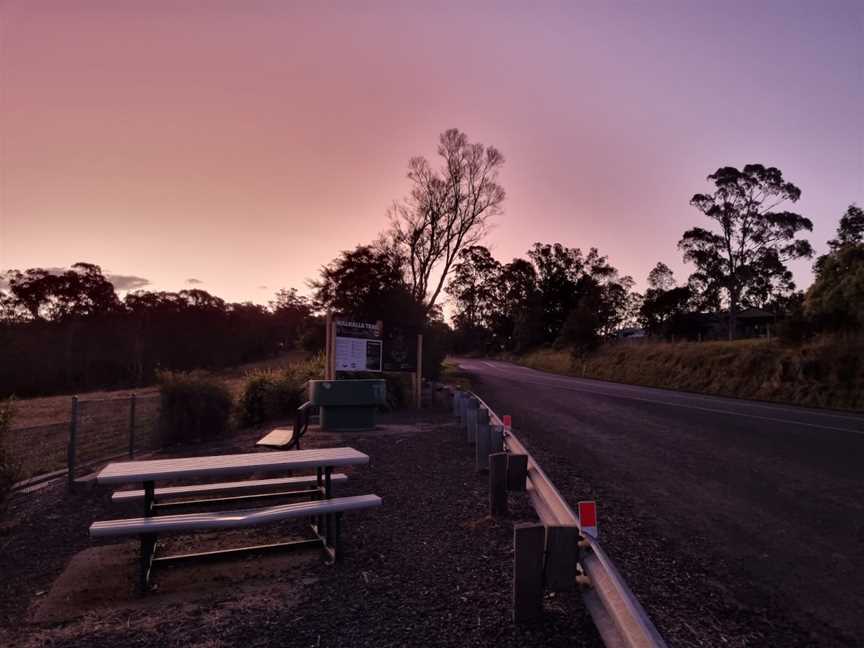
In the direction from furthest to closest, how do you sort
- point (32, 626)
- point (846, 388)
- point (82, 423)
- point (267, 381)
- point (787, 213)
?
1. point (787, 213)
2. point (846, 388)
3. point (82, 423)
4. point (267, 381)
5. point (32, 626)

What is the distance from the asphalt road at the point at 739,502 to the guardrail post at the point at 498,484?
103 centimetres

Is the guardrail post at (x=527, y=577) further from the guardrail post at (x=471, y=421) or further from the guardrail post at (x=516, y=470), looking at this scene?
the guardrail post at (x=471, y=421)

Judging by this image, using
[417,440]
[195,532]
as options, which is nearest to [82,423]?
[417,440]

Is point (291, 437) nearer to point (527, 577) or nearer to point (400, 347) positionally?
point (527, 577)

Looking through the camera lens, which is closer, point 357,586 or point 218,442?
point 357,586

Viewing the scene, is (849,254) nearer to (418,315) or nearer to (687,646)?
(418,315)

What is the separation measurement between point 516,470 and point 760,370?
68.1 ft

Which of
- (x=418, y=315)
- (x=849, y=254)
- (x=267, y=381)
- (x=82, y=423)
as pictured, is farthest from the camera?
(x=849, y=254)

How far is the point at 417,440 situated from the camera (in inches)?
406

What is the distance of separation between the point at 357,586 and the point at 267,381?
34.2 ft

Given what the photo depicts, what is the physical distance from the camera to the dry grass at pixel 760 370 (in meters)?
19.5

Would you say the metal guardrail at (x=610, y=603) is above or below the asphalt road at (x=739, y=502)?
above

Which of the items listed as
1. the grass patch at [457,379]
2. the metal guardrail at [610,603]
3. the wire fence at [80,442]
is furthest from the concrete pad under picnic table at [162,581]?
the grass patch at [457,379]

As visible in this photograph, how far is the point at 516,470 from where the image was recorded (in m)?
6.07
